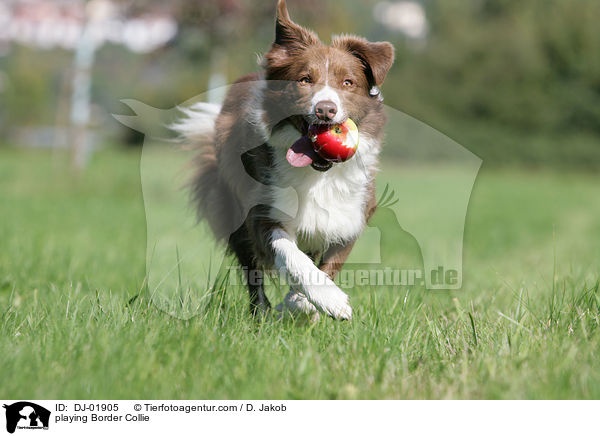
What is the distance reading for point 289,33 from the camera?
12.4 ft

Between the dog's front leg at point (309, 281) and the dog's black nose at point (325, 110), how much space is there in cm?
70

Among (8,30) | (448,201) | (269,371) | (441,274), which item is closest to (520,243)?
(448,201)

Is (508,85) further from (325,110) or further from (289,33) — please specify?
(325,110)

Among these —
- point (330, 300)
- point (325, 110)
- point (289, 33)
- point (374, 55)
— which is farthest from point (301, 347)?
point (289, 33)

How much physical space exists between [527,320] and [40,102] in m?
38.3

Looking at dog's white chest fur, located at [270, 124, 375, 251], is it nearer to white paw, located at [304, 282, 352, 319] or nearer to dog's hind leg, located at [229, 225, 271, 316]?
dog's hind leg, located at [229, 225, 271, 316]

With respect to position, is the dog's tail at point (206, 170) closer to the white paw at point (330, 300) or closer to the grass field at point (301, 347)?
the grass field at point (301, 347)

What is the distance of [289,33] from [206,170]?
3.84 ft

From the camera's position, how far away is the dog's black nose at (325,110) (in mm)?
3279

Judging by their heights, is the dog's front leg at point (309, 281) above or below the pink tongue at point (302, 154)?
below
